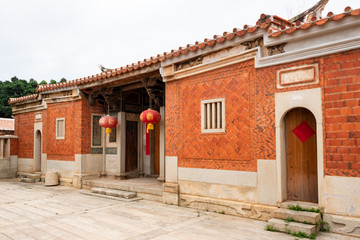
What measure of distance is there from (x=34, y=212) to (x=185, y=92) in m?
4.09

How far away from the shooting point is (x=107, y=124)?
8680 millimetres

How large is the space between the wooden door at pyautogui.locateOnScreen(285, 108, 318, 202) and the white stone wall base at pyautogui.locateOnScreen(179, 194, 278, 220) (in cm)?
51

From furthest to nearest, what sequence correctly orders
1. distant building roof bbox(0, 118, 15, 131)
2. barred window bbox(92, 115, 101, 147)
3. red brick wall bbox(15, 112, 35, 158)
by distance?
distant building roof bbox(0, 118, 15, 131)
red brick wall bbox(15, 112, 35, 158)
barred window bbox(92, 115, 101, 147)

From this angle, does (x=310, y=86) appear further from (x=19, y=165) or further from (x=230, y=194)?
(x=19, y=165)

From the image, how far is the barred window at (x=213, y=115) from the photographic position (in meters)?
5.70

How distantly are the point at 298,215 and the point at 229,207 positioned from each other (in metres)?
1.41

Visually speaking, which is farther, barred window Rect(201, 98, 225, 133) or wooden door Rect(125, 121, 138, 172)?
wooden door Rect(125, 121, 138, 172)

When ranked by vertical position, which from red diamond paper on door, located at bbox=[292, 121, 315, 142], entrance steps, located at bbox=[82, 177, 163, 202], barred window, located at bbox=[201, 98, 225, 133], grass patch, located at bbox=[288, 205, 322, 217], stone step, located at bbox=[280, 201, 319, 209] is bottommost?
entrance steps, located at bbox=[82, 177, 163, 202]

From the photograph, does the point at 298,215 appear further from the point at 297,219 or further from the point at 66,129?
the point at 66,129

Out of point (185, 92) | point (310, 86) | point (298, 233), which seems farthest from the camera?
point (185, 92)

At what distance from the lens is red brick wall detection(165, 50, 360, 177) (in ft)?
13.6

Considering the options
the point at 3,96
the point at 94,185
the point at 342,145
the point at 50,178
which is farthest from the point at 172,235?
the point at 3,96

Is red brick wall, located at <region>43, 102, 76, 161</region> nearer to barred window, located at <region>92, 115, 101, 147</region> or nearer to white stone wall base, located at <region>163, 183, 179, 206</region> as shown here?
barred window, located at <region>92, 115, 101, 147</region>

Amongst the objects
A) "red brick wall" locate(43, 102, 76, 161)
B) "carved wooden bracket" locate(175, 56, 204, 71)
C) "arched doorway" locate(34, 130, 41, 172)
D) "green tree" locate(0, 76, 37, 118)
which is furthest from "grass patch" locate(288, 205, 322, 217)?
"green tree" locate(0, 76, 37, 118)
